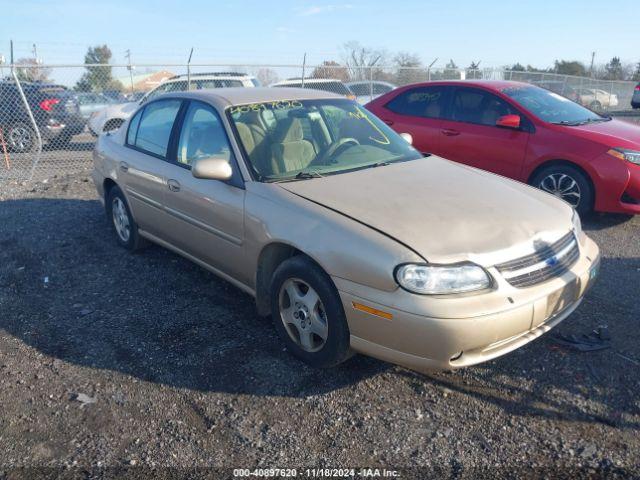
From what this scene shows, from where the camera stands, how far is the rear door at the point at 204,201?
3787mm

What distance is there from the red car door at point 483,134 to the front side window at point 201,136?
3.77 metres

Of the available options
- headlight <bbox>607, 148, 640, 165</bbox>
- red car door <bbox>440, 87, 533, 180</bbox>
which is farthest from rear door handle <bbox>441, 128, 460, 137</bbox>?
headlight <bbox>607, 148, 640, 165</bbox>

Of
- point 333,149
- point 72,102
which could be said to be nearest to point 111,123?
point 72,102

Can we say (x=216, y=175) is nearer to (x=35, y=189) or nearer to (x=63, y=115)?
(x=35, y=189)

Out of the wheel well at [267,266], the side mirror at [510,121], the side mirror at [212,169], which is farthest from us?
the side mirror at [510,121]

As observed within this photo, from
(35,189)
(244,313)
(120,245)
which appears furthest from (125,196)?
(35,189)

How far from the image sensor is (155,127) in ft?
15.9

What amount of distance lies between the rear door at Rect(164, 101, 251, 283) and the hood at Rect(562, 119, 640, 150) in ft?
13.8

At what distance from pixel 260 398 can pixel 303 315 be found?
549 mm

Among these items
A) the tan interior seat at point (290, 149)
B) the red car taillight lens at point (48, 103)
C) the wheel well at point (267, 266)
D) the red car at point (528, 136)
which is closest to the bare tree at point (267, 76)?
the red car taillight lens at point (48, 103)

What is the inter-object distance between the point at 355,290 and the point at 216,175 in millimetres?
1319

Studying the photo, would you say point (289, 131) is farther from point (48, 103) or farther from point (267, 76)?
point (267, 76)

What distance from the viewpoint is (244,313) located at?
4195 mm

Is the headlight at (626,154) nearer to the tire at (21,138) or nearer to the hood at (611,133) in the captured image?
the hood at (611,133)
